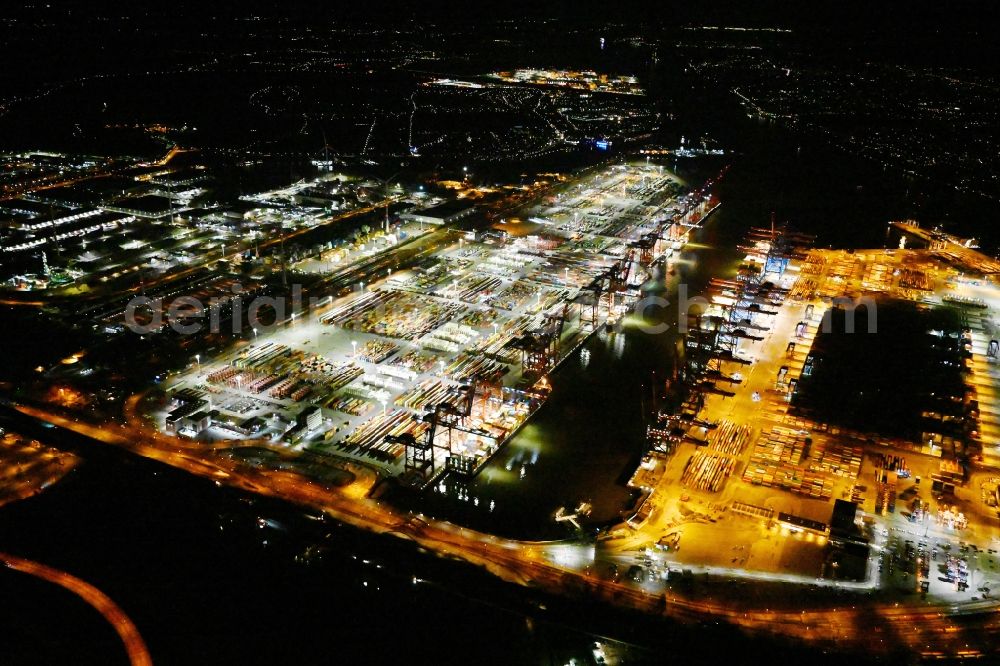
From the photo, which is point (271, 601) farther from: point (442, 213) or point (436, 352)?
point (442, 213)

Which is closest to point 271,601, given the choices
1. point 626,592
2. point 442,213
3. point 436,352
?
point 626,592

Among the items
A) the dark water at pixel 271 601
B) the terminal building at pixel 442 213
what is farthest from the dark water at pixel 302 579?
the terminal building at pixel 442 213

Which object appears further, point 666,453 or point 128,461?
point 666,453

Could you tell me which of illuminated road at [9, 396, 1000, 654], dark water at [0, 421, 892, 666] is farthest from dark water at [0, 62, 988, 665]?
illuminated road at [9, 396, 1000, 654]

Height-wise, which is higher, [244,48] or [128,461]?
[244,48]

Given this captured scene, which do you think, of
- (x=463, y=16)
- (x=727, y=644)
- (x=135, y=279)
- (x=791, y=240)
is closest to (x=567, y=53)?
(x=463, y=16)

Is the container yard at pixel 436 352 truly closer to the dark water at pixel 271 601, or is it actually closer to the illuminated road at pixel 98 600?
the dark water at pixel 271 601

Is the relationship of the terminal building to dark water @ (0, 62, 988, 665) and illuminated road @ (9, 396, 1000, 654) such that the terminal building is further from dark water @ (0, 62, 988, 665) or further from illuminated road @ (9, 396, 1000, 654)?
illuminated road @ (9, 396, 1000, 654)

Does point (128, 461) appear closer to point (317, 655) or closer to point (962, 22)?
point (317, 655)
